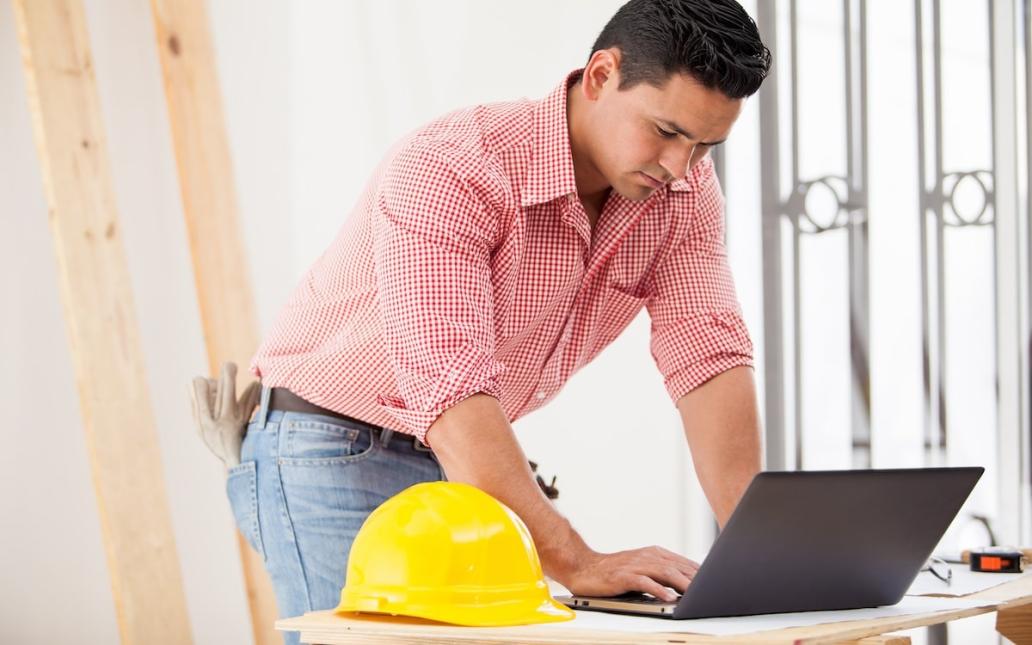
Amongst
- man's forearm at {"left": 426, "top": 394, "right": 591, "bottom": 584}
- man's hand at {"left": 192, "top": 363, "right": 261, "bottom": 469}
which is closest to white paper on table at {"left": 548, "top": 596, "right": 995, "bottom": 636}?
man's forearm at {"left": 426, "top": 394, "right": 591, "bottom": 584}

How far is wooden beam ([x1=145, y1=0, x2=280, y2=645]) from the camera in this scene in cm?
270

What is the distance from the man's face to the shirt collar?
1.6 inches

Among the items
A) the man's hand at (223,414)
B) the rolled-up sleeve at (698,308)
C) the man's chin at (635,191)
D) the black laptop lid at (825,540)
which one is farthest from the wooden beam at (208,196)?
the black laptop lid at (825,540)

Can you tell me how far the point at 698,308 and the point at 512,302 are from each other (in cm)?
28

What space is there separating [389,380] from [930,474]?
0.69 m

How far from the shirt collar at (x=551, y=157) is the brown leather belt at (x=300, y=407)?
371 mm

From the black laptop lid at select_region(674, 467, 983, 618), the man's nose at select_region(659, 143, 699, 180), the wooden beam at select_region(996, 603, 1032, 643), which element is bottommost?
the wooden beam at select_region(996, 603, 1032, 643)

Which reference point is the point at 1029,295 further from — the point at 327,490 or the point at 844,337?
the point at 327,490

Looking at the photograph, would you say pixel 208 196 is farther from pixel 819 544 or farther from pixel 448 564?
pixel 819 544

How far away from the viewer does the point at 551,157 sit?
139cm

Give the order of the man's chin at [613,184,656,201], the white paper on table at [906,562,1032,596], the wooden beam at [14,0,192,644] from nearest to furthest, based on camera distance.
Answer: the white paper on table at [906,562,1032,596], the man's chin at [613,184,656,201], the wooden beam at [14,0,192,644]

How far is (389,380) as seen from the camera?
143cm

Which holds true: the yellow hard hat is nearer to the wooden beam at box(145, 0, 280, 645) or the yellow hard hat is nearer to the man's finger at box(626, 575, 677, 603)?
A: the man's finger at box(626, 575, 677, 603)

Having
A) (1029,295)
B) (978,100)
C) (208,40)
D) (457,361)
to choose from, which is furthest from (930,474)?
(208,40)
